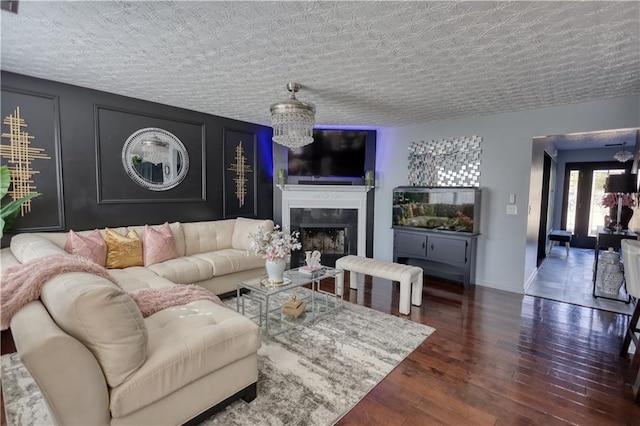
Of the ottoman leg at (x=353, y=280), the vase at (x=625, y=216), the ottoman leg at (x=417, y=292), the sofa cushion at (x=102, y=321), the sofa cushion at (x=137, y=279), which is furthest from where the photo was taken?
the vase at (x=625, y=216)

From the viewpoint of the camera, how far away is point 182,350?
164cm

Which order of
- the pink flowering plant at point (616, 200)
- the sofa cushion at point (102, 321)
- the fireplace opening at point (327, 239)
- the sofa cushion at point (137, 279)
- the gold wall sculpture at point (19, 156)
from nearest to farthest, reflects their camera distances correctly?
the sofa cushion at point (102, 321) < the sofa cushion at point (137, 279) < the gold wall sculpture at point (19, 156) < the pink flowering plant at point (616, 200) < the fireplace opening at point (327, 239)

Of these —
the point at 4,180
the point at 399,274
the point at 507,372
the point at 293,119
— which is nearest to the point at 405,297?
the point at 399,274

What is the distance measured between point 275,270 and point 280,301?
2.88ft

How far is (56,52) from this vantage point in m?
2.44

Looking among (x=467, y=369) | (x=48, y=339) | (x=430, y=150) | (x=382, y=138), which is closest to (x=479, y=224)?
(x=430, y=150)

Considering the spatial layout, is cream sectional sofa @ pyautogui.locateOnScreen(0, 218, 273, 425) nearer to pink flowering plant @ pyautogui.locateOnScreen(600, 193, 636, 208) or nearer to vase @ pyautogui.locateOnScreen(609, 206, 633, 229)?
pink flowering plant @ pyautogui.locateOnScreen(600, 193, 636, 208)

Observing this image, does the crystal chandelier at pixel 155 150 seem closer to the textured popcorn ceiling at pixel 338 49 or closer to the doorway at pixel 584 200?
the textured popcorn ceiling at pixel 338 49

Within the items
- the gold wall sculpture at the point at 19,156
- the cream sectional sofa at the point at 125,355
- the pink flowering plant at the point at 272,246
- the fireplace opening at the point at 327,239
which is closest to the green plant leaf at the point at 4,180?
the gold wall sculpture at the point at 19,156

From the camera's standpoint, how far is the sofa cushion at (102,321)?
1.35 m

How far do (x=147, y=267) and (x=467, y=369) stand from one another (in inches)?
123

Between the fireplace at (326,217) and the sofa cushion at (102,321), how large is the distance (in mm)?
3611

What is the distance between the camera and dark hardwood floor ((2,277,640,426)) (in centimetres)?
188

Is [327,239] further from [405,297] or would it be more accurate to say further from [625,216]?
[625,216]
